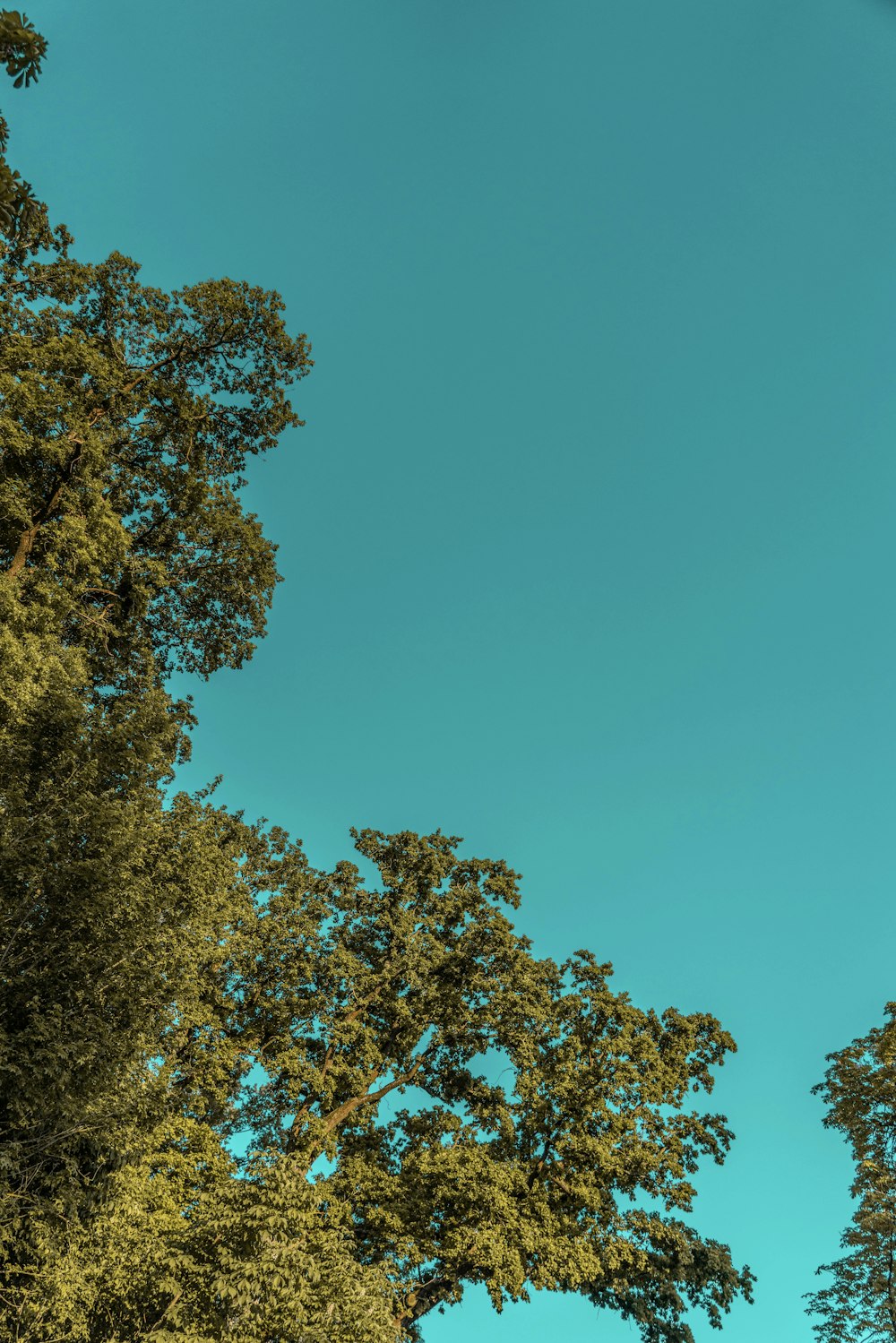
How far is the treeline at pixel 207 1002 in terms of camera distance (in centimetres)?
1195

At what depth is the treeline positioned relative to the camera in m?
11.9

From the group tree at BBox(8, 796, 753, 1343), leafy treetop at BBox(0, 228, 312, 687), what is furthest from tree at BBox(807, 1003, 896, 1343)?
leafy treetop at BBox(0, 228, 312, 687)

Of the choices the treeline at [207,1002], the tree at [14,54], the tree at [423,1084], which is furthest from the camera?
the tree at [423,1084]

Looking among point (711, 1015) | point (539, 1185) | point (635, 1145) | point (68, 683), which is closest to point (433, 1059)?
point (539, 1185)

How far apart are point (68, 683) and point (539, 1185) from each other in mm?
16665

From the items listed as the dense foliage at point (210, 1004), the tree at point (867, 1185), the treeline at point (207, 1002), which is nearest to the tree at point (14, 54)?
the treeline at point (207, 1002)

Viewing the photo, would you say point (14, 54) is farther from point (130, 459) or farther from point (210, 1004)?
point (210, 1004)

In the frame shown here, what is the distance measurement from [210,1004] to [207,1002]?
0.33ft

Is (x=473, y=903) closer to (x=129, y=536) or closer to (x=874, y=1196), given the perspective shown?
(x=874, y=1196)

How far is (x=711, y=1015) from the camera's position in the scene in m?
22.8

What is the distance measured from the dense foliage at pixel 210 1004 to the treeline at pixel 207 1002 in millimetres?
66

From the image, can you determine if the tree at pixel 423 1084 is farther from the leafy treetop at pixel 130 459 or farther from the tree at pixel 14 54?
the tree at pixel 14 54

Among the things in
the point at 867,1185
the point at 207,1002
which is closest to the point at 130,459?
the point at 207,1002

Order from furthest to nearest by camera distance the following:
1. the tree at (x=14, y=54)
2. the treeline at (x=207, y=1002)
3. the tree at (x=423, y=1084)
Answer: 1. the tree at (x=423, y=1084)
2. the treeline at (x=207, y=1002)
3. the tree at (x=14, y=54)
